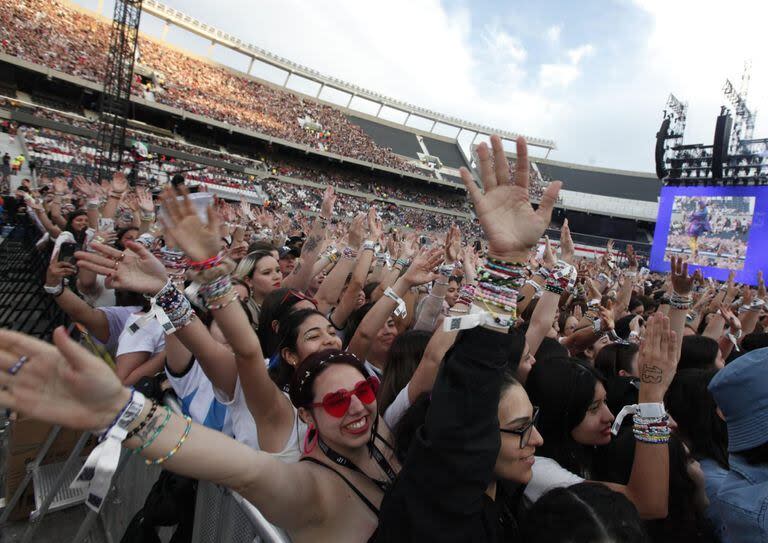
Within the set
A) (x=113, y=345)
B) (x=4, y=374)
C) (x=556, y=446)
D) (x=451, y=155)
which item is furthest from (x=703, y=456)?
(x=451, y=155)

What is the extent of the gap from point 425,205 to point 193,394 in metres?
42.7

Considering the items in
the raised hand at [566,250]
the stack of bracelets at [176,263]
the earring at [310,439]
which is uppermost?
the raised hand at [566,250]

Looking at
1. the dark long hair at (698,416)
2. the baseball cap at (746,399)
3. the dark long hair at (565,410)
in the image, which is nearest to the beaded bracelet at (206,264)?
the dark long hair at (565,410)

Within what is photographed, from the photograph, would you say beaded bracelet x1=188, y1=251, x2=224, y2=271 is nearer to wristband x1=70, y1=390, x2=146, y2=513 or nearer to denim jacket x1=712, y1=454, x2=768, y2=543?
wristband x1=70, y1=390, x2=146, y2=513

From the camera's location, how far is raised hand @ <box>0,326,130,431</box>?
0.88m

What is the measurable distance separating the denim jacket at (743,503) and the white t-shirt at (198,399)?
2114 mm

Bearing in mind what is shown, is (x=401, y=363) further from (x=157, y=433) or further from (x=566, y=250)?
(x=566, y=250)

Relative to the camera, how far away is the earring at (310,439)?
156 cm

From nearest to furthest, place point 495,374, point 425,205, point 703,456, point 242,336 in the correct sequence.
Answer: point 495,374
point 242,336
point 703,456
point 425,205

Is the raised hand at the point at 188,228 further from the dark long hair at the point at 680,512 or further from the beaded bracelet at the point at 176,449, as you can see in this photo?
the dark long hair at the point at 680,512

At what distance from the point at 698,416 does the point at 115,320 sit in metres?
3.86

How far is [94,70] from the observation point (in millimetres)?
27719

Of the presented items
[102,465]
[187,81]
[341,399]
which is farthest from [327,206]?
[187,81]

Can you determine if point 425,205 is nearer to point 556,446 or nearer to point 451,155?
point 451,155
